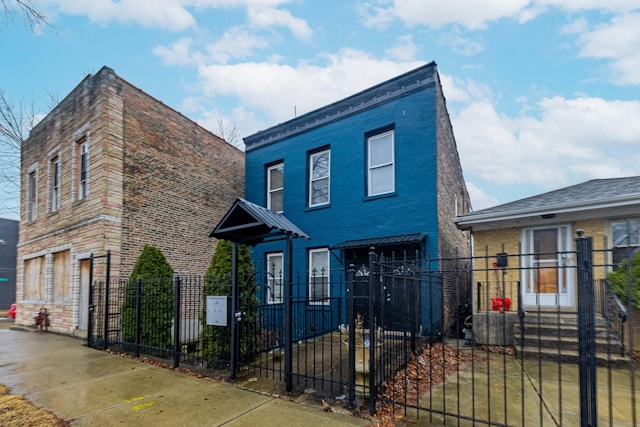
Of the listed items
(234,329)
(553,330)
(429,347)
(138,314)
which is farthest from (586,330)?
(138,314)

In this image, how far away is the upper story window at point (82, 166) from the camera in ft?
35.4

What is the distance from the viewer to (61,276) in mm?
11539

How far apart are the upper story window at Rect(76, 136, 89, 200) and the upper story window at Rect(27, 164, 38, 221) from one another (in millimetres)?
4165

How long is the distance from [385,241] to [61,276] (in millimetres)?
10936

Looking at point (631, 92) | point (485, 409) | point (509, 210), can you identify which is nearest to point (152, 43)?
point (509, 210)

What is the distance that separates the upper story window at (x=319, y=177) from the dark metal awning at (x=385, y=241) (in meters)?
2.06

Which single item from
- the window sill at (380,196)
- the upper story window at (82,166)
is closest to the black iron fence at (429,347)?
the window sill at (380,196)

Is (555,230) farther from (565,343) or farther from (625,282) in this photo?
(565,343)

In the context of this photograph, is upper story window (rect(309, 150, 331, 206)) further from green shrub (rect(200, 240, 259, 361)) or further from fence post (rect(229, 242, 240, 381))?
fence post (rect(229, 242, 240, 381))

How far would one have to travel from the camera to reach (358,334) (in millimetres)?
5305

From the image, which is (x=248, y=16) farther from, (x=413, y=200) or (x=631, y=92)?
(x=631, y=92)

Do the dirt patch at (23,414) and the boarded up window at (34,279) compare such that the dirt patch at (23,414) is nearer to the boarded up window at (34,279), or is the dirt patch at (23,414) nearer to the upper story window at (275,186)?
the upper story window at (275,186)

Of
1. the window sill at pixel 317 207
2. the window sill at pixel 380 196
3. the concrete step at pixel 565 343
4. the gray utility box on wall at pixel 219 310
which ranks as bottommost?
the concrete step at pixel 565 343

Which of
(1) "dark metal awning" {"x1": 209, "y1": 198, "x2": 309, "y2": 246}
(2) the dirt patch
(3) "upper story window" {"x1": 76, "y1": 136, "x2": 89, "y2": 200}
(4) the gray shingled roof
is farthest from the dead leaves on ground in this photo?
(3) "upper story window" {"x1": 76, "y1": 136, "x2": 89, "y2": 200}
